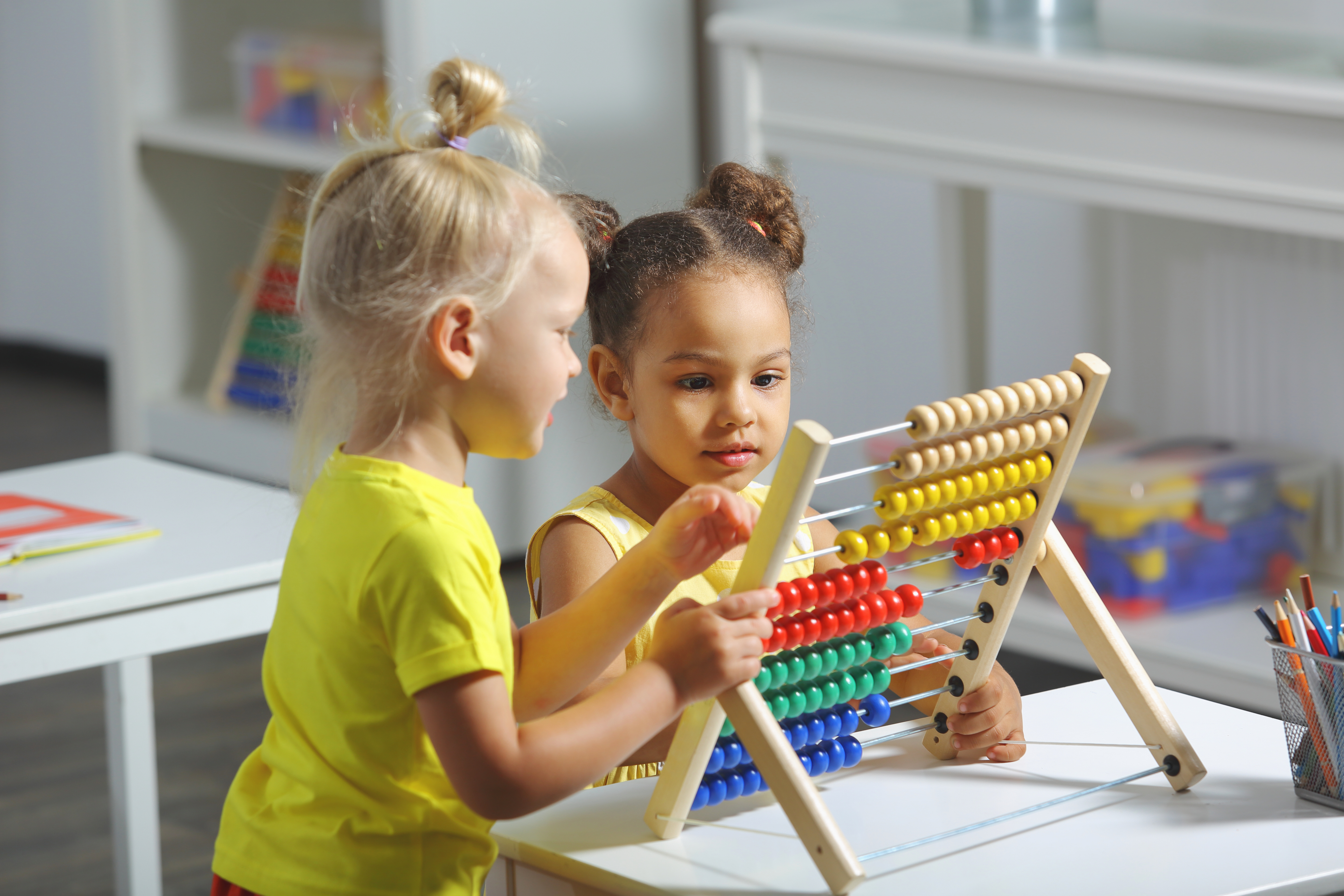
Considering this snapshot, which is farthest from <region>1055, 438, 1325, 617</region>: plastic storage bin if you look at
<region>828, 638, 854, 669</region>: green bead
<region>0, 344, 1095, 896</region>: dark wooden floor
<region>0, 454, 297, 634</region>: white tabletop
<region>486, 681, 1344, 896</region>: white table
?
<region>828, 638, 854, 669</region>: green bead

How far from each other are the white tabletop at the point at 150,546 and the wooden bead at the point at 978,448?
0.65 m

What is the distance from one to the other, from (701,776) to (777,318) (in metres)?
0.44

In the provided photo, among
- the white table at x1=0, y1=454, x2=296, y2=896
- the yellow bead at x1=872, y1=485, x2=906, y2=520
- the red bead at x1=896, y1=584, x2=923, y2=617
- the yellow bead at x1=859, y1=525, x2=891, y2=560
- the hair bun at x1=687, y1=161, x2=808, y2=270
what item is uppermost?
the hair bun at x1=687, y1=161, x2=808, y2=270

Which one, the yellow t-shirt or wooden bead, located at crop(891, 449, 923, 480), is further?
wooden bead, located at crop(891, 449, 923, 480)

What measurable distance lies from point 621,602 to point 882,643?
0.22 meters

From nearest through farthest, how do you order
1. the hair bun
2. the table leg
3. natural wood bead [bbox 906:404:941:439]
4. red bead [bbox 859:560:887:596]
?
natural wood bead [bbox 906:404:941:439] < red bead [bbox 859:560:887:596] < the hair bun < the table leg

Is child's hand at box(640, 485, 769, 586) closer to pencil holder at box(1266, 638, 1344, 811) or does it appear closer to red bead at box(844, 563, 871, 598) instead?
red bead at box(844, 563, 871, 598)

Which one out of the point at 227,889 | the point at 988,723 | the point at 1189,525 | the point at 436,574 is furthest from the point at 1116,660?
the point at 1189,525

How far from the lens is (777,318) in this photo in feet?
4.73

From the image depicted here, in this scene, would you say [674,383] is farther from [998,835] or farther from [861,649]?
[998,835]

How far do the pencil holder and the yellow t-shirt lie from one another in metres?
0.57

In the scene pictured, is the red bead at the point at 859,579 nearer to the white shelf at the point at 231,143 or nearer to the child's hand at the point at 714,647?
the child's hand at the point at 714,647

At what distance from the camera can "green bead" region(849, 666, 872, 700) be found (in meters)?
1.23

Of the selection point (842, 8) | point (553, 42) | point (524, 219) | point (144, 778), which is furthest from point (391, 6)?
point (524, 219)
